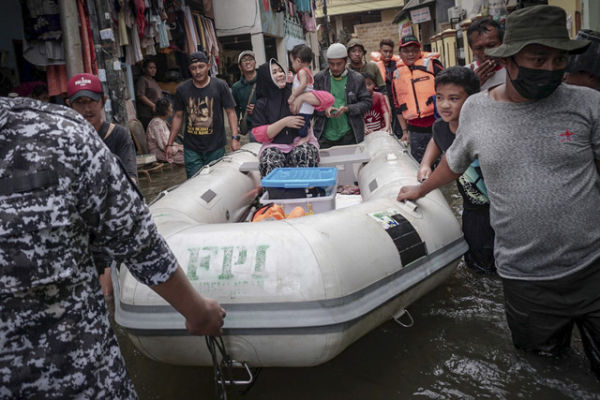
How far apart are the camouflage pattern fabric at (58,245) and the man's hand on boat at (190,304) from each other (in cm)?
7

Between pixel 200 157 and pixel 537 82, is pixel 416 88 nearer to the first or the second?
pixel 200 157

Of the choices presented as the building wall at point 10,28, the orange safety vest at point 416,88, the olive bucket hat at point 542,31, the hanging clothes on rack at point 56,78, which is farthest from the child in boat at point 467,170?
the building wall at point 10,28

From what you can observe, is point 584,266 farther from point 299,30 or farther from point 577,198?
point 299,30

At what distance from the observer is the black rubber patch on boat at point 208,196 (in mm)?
3703

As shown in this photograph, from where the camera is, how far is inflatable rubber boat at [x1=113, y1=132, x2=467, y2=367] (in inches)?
85.5

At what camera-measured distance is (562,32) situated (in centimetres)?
192

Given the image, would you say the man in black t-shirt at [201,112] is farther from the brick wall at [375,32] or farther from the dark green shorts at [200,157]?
the brick wall at [375,32]

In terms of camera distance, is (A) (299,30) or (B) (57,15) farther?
(A) (299,30)

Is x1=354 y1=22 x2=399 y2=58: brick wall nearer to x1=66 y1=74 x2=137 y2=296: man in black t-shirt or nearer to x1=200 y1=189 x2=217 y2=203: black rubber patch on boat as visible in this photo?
x1=200 y1=189 x2=217 y2=203: black rubber patch on boat

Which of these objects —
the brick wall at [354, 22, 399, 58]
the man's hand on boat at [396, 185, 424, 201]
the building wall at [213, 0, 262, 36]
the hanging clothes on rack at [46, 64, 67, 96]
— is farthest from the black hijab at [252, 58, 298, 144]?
the brick wall at [354, 22, 399, 58]

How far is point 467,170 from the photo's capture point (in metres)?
3.26

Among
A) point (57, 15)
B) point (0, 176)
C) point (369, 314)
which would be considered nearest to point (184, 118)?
point (57, 15)

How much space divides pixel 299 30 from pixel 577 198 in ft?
66.4

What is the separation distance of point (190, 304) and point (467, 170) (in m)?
2.37
